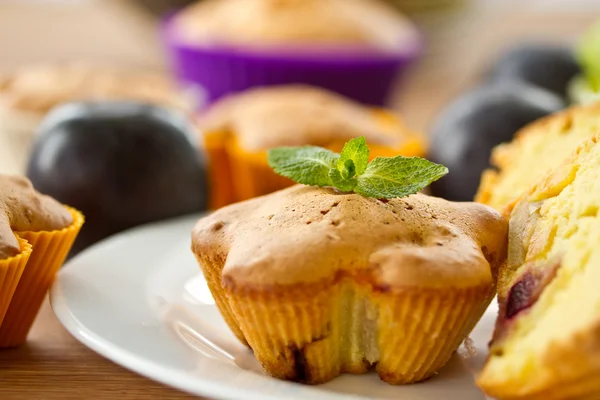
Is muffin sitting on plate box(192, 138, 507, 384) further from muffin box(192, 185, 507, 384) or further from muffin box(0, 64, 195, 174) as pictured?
muffin box(0, 64, 195, 174)

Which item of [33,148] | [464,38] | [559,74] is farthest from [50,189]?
[464,38]

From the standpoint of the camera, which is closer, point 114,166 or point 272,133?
point 114,166

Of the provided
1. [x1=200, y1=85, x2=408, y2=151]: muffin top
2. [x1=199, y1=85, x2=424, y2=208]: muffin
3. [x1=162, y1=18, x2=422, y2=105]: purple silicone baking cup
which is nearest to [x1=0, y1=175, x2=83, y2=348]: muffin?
[x1=199, y1=85, x2=424, y2=208]: muffin

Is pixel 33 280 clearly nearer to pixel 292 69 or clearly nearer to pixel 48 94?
pixel 48 94

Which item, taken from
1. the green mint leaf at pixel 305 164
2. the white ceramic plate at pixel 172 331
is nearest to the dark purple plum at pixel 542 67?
the white ceramic plate at pixel 172 331

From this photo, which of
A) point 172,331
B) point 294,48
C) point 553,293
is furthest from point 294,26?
point 553,293

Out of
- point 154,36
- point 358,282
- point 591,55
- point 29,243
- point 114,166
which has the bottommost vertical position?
point 154,36
